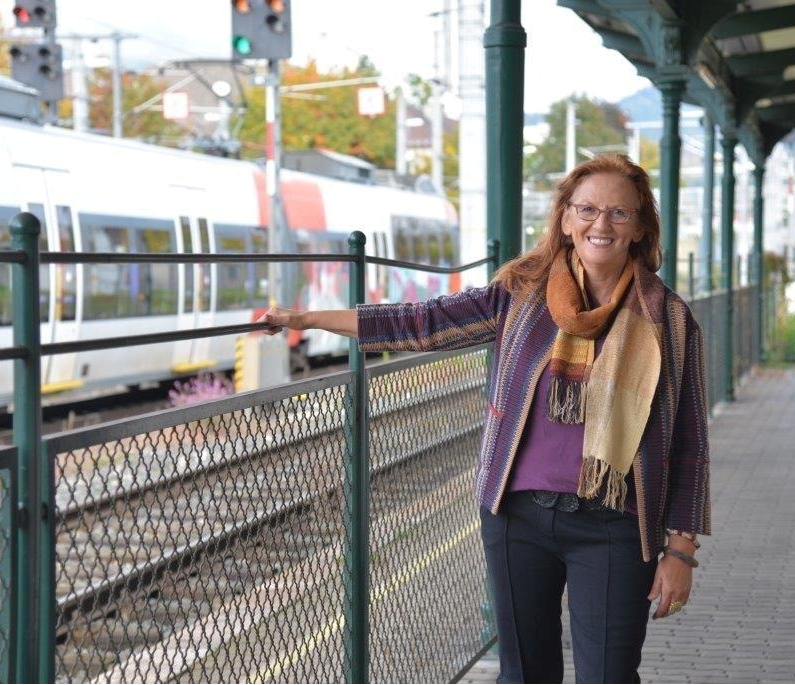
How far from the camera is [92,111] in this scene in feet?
184

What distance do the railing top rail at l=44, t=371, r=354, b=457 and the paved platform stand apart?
242cm

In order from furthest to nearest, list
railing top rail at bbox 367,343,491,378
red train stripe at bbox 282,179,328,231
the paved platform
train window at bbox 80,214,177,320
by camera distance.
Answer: red train stripe at bbox 282,179,328,231, train window at bbox 80,214,177,320, the paved platform, railing top rail at bbox 367,343,491,378

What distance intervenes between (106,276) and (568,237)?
14155mm

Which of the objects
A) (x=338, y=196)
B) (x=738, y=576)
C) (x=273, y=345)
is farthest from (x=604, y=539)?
(x=338, y=196)

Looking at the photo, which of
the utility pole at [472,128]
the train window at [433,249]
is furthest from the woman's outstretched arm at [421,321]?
the train window at [433,249]

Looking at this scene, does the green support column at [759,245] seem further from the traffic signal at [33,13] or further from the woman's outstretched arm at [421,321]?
the woman's outstretched arm at [421,321]

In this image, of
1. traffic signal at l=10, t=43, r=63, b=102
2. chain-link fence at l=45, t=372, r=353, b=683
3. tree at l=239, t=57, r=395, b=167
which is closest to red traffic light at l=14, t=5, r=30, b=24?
traffic signal at l=10, t=43, r=63, b=102

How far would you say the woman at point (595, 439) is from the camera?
345 centimetres

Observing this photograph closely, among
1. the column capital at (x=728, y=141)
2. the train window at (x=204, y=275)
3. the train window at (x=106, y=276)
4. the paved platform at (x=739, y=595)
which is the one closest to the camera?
the paved platform at (x=739, y=595)

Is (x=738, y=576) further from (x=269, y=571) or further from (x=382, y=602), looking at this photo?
(x=269, y=571)

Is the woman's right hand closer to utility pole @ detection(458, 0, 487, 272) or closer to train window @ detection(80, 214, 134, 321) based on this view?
train window @ detection(80, 214, 134, 321)

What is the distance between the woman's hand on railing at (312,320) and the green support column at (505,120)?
2.50 meters

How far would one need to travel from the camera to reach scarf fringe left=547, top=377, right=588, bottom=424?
344cm

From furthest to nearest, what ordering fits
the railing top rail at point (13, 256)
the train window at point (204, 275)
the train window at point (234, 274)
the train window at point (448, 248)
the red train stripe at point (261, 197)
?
1. the train window at point (448, 248)
2. the red train stripe at point (261, 197)
3. the train window at point (234, 274)
4. the train window at point (204, 275)
5. the railing top rail at point (13, 256)
